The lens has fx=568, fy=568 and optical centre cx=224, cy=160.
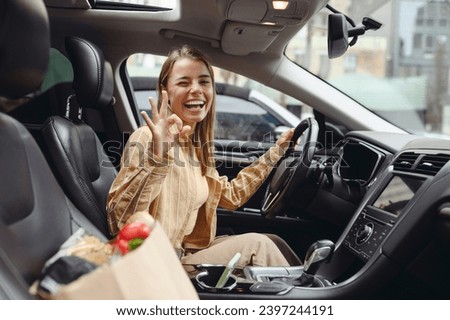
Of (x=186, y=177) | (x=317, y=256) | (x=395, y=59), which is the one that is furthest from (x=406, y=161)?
(x=395, y=59)

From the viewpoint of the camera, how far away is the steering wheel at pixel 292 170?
5.54ft

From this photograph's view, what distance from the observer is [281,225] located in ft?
7.55

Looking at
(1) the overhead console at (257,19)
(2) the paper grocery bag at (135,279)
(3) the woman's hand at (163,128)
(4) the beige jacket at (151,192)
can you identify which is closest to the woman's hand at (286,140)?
(4) the beige jacket at (151,192)

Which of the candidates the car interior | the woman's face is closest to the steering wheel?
the car interior

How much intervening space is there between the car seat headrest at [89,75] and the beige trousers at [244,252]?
1.77 feet

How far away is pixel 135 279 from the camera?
2.47ft

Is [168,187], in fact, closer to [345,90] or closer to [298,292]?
[298,292]

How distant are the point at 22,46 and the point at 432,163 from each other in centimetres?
119

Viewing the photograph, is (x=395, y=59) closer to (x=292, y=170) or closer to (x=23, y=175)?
(x=292, y=170)

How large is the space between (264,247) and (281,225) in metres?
0.67

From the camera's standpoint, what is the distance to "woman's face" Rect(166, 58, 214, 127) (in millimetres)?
1479

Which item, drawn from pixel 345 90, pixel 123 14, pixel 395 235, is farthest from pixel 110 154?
pixel 395 235

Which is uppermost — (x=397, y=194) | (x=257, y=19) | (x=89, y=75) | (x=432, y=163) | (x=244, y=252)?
(x=257, y=19)

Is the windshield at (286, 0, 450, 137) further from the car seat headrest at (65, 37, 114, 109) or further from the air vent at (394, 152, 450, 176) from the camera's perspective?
the car seat headrest at (65, 37, 114, 109)
